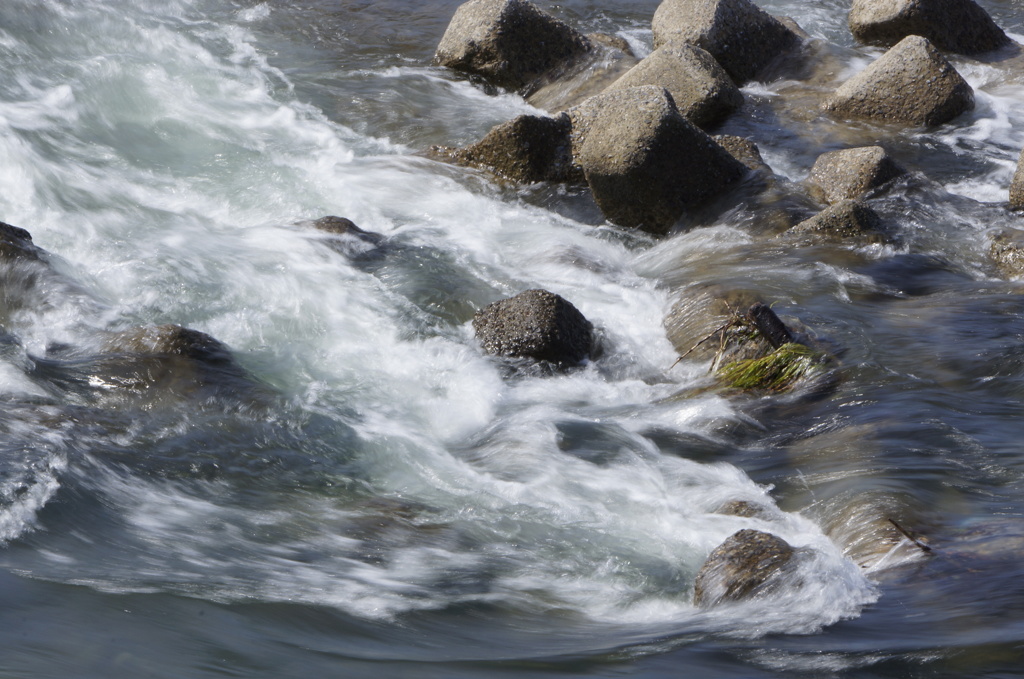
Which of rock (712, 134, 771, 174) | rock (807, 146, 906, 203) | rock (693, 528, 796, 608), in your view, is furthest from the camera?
rock (712, 134, 771, 174)

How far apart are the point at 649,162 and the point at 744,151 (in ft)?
4.03

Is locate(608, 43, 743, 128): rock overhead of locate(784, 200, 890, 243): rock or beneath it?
overhead

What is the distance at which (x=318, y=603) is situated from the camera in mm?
3500

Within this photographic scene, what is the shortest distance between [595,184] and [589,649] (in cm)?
510

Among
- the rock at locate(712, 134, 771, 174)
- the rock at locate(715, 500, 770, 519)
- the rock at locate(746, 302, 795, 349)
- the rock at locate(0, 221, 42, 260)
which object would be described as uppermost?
the rock at locate(0, 221, 42, 260)

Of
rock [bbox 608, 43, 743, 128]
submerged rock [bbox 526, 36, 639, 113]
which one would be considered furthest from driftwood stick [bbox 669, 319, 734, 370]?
submerged rock [bbox 526, 36, 639, 113]

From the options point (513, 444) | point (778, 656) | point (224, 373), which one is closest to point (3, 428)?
point (224, 373)

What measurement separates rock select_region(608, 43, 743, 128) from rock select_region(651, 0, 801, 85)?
95 cm

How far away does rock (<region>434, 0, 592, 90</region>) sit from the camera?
10.5 metres

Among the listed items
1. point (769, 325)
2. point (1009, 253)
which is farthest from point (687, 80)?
point (769, 325)

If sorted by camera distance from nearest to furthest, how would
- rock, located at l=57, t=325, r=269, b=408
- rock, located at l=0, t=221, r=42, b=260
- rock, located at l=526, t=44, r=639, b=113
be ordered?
1. rock, located at l=57, t=325, r=269, b=408
2. rock, located at l=0, t=221, r=42, b=260
3. rock, located at l=526, t=44, r=639, b=113

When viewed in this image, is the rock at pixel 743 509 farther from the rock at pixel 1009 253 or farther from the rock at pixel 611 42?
the rock at pixel 611 42

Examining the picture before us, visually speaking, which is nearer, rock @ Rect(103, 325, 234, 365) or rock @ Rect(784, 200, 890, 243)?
rock @ Rect(103, 325, 234, 365)

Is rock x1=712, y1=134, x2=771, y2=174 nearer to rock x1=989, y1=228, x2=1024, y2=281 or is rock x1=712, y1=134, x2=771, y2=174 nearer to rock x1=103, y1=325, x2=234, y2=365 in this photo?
rock x1=989, y1=228, x2=1024, y2=281
